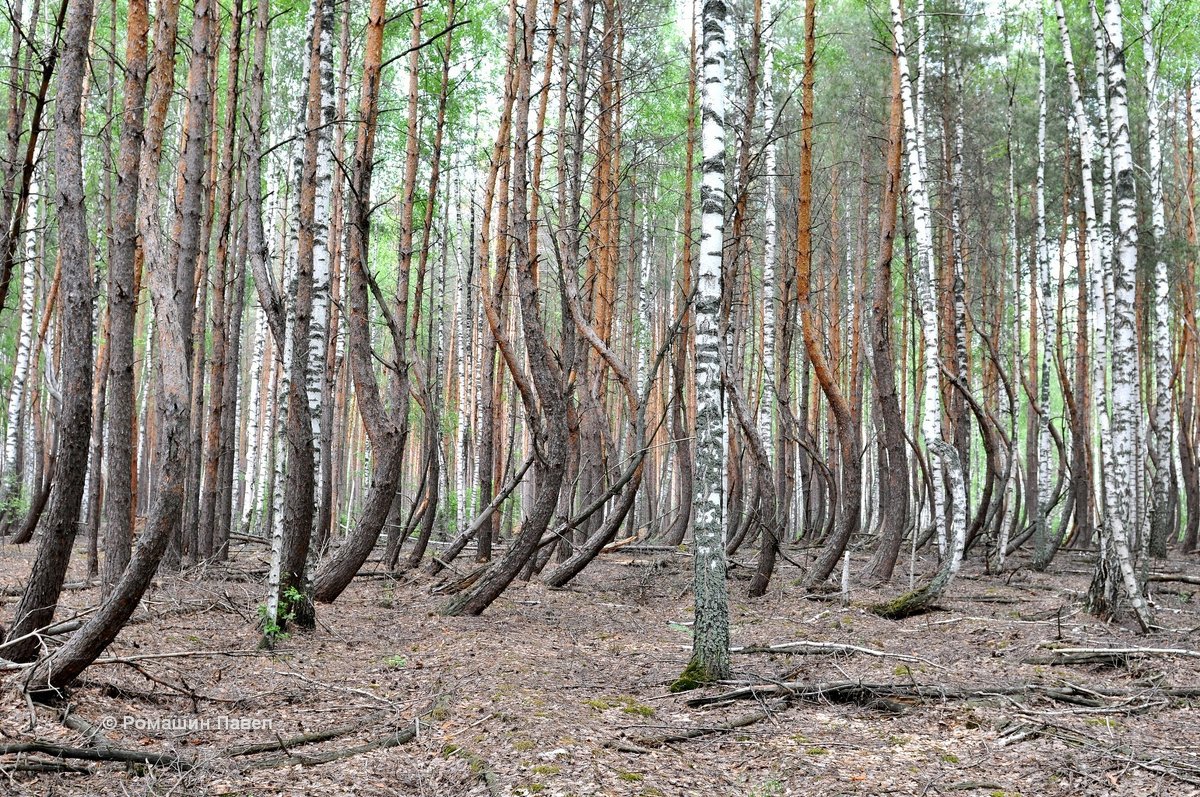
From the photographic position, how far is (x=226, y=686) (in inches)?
233

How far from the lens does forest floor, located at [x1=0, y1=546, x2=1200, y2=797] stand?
4.14 m

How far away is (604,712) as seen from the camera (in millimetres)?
5254

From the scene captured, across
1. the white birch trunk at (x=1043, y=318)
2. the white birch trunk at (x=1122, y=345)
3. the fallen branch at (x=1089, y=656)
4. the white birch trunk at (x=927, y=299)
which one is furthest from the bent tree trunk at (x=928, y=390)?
the white birch trunk at (x=1043, y=318)

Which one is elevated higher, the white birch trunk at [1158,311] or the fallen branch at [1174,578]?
the white birch trunk at [1158,311]

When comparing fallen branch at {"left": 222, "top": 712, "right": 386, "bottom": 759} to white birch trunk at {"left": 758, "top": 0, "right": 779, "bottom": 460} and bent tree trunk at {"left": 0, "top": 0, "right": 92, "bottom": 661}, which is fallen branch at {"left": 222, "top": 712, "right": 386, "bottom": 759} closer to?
bent tree trunk at {"left": 0, "top": 0, "right": 92, "bottom": 661}

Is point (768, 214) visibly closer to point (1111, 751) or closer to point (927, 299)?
point (927, 299)

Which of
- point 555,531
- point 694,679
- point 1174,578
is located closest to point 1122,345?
point 1174,578

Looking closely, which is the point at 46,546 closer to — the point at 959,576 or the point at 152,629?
the point at 152,629

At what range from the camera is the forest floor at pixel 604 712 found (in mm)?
4137

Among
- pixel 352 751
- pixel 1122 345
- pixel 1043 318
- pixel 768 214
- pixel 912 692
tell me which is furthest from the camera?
pixel 768 214

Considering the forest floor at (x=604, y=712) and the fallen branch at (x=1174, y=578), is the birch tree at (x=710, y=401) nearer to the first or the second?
the forest floor at (x=604, y=712)

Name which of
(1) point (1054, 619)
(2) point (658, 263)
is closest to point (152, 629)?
(1) point (1054, 619)

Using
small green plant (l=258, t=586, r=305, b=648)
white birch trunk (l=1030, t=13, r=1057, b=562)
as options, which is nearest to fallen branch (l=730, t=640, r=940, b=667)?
small green plant (l=258, t=586, r=305, b=648)

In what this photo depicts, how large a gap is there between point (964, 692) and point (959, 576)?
8.00 meters
